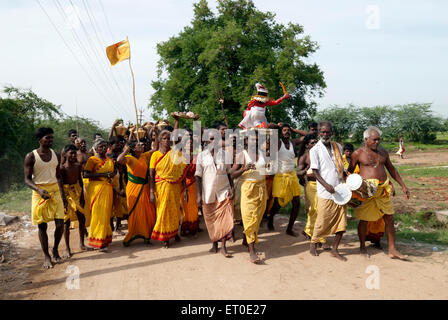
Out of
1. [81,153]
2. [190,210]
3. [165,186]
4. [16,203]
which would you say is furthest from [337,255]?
[16,203]

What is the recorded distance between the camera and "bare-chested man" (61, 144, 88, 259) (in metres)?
5.83

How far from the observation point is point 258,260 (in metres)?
5.05

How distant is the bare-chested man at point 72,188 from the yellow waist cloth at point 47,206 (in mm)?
610

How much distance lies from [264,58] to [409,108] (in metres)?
33.3

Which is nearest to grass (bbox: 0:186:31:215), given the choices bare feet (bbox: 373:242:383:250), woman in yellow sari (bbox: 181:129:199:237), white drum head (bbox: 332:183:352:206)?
woman in yellow sari (bbox: 181:129:199:237)

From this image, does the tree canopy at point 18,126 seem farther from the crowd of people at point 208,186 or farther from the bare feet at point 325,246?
the bare feet at point 325,246

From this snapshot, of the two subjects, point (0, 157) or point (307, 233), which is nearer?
point (307, 233)

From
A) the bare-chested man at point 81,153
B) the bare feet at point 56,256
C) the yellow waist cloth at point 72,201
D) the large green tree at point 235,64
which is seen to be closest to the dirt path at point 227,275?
the bare feet at point 56,256

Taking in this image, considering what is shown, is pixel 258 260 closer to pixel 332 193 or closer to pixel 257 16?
pixel 332 193

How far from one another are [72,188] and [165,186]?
1.63m

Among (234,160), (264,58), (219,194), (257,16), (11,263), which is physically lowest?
(11,263)

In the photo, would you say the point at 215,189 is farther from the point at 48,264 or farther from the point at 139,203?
the point at 48,264
